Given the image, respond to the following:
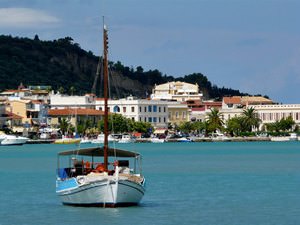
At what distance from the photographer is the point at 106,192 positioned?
4400cm

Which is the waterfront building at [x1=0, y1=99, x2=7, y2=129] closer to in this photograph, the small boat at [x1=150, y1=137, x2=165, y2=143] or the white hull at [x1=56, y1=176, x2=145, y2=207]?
the small boat at [x1=150, y1=137, x2=165, y2=143]

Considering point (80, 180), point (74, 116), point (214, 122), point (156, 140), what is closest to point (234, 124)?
point (214, 122)

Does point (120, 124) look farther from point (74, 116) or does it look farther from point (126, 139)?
point (74, 116)

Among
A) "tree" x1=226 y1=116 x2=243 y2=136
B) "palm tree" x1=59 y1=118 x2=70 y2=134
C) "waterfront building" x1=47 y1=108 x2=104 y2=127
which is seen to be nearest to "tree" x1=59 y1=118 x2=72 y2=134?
"palm tree" x1=59 y1=118 x2=70 y2=134

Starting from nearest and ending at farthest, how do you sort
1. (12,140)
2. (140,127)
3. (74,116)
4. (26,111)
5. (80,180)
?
(80,180), (12,140), (140,127), (26,111), (74,116)

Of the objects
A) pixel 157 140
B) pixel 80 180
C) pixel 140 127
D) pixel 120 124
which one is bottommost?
pixel 80 180

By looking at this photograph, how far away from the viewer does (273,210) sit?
47.9 m

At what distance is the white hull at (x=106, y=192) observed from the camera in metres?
43.6

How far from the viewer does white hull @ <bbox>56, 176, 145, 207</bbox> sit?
143 ft

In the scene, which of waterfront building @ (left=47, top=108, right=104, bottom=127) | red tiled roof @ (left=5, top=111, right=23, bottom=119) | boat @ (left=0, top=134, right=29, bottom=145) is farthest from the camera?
waterfront building @ (left=47, top=108, right=104, bottom=127)

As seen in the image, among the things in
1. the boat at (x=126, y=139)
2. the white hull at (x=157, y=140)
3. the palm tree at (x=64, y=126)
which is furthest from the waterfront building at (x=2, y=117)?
the white hull at (x=157, y=140)

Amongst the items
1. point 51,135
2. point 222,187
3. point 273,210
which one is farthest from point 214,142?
point 273,210

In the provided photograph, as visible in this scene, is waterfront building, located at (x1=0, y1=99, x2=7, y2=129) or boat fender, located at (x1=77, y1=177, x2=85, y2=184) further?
waterfront building, located at (x1=0, y1=99, x2=7, y2=129)

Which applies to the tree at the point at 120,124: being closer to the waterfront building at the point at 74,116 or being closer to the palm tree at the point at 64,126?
the palm tree at the point at 64,126
